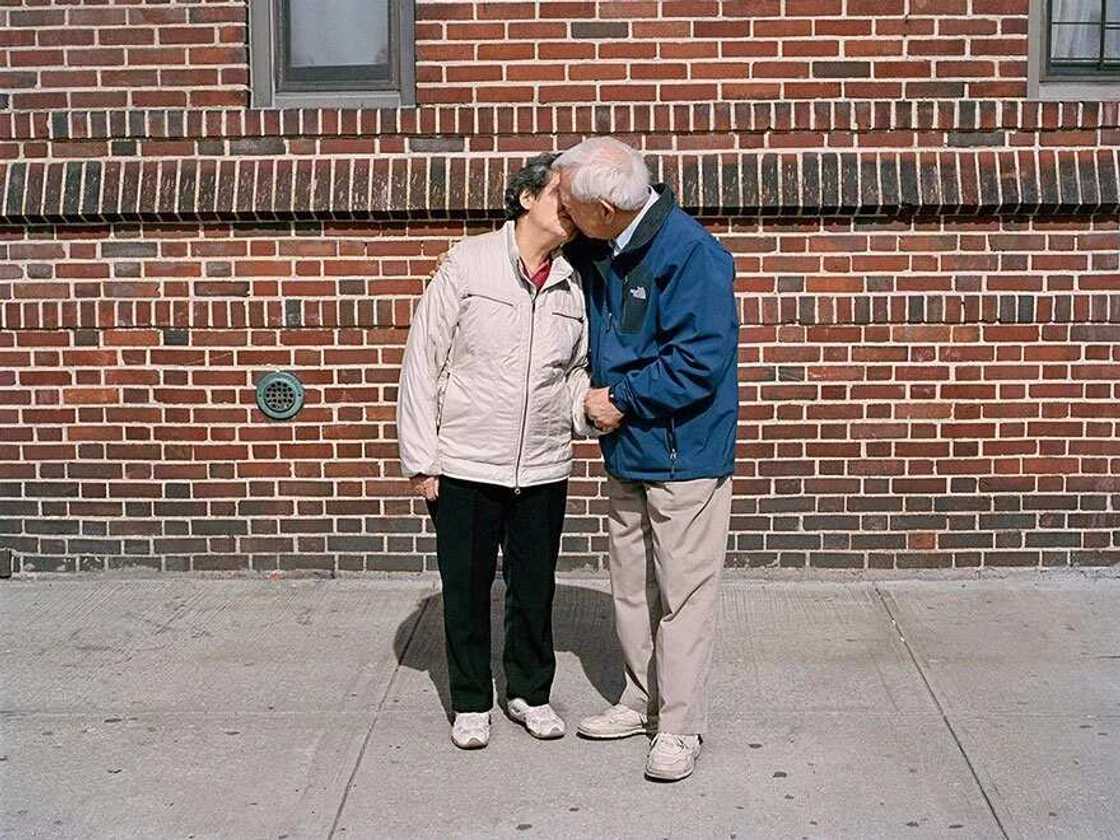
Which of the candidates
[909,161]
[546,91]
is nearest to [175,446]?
[546,91]

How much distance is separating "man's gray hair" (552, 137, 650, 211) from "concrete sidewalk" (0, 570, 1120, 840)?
1.60 meters

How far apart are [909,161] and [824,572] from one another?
165 cm

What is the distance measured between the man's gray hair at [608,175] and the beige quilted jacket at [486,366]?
33 centimetres

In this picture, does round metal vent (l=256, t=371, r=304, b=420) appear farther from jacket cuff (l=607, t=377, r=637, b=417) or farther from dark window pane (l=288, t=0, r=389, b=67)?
jacket cuff (l=607, t=377, r=637, b=417)

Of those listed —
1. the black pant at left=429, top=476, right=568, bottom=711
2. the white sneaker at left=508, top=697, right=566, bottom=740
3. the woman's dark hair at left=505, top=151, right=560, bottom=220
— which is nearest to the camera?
the woman's dark hair at left=505, top=151, right=560, bottom=220

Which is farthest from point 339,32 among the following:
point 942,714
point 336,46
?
point 942,714

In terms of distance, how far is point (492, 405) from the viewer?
14.7 feet

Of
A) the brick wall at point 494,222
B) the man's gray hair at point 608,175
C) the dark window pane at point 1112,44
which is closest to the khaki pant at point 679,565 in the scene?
the man's gray hair at point 608,175

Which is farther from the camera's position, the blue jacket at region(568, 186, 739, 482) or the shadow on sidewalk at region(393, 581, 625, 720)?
the shadow on sidewalk at region(393, 581, 625, 720)

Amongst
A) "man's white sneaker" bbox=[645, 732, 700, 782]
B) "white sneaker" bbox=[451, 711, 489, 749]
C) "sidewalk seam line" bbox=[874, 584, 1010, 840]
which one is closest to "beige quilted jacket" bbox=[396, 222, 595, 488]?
"white sneaker" bbox=[451, 711, 489, 749]

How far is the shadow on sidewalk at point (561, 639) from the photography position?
518 cm

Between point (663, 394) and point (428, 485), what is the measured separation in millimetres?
767

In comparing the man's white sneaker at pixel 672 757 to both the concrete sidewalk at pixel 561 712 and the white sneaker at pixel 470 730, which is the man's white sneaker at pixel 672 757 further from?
the white sneaker at pixel 470 730

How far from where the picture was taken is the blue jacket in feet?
13.9
